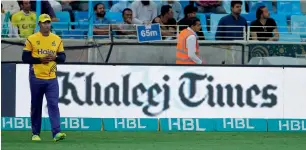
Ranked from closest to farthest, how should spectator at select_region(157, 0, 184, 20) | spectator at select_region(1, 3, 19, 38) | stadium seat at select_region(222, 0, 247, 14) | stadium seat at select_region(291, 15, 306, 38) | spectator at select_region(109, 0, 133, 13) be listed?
spectator at select_region(1, 3, 19, 38) < stadium seat at select_region(291, 15, 306, 38) < spectator at select_region(157, 0, 184, 20) < spectator at select_region(109, 0, 133, 13) < stadium seat at select_region(222, 0, 247, 14)

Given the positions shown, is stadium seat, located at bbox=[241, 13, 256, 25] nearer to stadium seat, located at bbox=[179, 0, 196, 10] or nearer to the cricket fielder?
stadium seat, located at bbox=[179, 0, 196, 10]

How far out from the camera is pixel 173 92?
52.7 ft

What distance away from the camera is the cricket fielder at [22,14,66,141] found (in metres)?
13.2

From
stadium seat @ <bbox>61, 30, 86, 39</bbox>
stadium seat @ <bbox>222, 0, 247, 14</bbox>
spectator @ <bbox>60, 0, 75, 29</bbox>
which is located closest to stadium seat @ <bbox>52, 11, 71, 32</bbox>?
stadium seat @ <bbox>61, 30, 86, 39</bbox>

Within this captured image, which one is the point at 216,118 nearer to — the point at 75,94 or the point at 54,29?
the point at 75,94

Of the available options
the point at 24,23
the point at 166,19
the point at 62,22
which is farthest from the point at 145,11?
the point at 24,23

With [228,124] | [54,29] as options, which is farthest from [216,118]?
[54,29]

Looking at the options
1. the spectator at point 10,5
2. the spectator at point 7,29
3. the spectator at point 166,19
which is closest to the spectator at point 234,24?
the spectator at point 166,19

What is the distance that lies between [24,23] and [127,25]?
81.9 inches

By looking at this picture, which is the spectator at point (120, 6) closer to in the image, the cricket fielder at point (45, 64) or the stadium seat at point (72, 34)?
the stadium seat at point (72, 34)

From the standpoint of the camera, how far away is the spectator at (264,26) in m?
19.6

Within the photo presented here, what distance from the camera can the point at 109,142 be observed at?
42.5ft

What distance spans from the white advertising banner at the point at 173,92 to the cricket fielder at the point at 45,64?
238 cm

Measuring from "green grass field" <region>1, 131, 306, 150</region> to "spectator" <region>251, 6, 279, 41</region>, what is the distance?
4.45m
